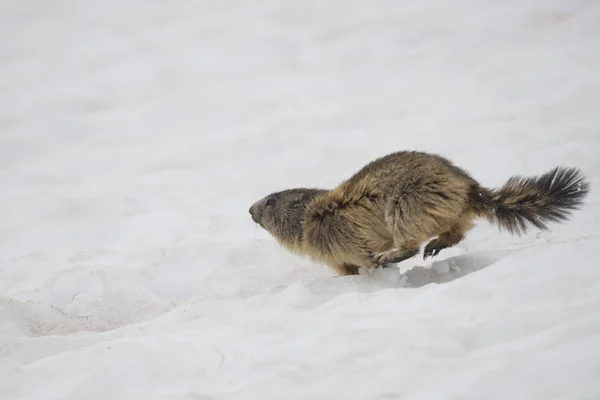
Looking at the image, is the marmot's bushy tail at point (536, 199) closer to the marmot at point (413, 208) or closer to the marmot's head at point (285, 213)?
the marmot at point (413, 208)

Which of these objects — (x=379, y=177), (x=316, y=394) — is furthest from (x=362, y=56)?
(x=316, y=394)

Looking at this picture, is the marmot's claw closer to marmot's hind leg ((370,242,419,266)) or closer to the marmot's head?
marmot's hind leg ((370,242,419,266))

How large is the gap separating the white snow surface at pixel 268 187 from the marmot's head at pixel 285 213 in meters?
0.58

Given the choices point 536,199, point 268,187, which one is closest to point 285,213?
point 536,199

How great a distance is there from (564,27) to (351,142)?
510 centimetres

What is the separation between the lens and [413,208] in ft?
19.1

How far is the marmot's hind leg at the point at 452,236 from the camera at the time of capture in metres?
6.18

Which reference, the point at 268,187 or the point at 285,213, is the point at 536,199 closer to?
the point at 285,213

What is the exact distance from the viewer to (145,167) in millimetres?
11430

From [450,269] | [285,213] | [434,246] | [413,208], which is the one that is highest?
[413,208]

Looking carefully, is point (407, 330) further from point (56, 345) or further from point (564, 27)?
point (564, 27)

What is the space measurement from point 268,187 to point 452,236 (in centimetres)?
441

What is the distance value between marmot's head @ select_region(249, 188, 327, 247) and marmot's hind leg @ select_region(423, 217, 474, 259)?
3.88ft

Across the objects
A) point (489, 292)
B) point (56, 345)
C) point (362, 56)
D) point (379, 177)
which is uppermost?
point (362, 56)
